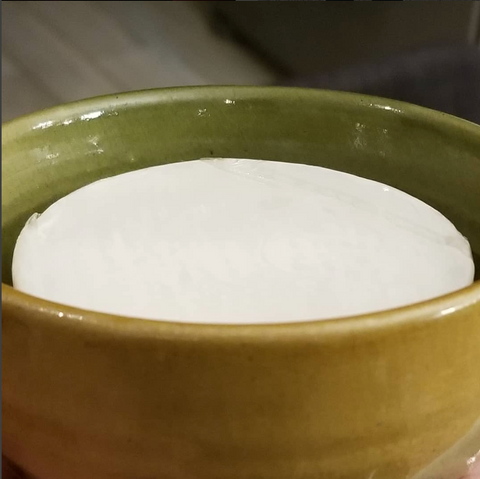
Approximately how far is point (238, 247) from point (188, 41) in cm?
136

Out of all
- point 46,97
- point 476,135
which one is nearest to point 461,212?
point 476,135

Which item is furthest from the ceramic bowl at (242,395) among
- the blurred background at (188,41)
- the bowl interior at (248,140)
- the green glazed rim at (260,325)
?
the blurred background at (188,41)

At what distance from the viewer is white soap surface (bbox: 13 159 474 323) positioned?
284mm

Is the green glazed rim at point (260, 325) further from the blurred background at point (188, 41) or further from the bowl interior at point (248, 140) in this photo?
the blurred background at point (188, 41)

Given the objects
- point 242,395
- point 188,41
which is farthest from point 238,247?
point 188,41

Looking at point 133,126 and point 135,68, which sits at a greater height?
point 133,126

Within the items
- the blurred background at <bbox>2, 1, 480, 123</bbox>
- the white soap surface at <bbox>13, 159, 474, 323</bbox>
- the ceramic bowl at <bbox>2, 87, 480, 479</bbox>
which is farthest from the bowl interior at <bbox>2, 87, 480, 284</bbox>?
the blurred background at <bbox>2, 1, 480, 123</bbox>

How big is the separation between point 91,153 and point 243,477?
238 mm

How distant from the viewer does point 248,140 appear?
44 centimetres

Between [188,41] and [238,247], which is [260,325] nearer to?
[238,247]

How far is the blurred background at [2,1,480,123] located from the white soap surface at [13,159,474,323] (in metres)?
0.64

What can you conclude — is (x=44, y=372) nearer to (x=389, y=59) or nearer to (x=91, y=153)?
(x=91, y=153)

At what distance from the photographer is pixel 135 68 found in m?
1.47

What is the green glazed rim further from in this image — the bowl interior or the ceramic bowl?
the bowl interior
